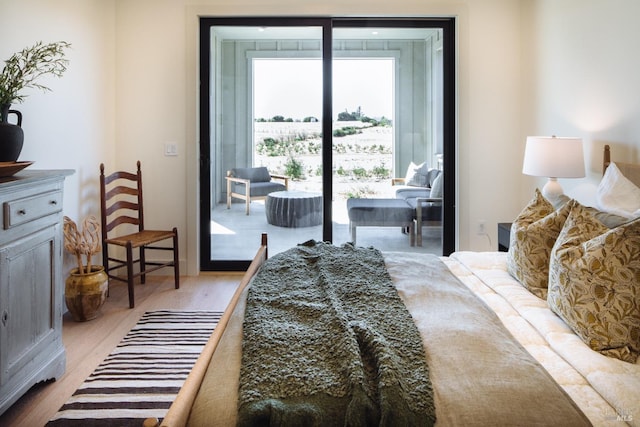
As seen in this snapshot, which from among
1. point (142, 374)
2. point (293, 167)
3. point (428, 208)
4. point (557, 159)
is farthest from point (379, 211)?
point (142, 374)

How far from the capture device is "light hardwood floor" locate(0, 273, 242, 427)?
2.28 meters

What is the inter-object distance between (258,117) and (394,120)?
125 centimetres

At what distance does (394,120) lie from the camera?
4.56 meters

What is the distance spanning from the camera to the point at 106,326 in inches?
130

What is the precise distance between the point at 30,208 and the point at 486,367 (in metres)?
2.02

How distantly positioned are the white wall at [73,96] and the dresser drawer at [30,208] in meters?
0.75

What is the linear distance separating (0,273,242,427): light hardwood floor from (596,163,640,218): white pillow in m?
2.53

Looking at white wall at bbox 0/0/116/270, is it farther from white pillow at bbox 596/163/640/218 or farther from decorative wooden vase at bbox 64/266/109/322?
white pillow at bbox 596/163/640/218

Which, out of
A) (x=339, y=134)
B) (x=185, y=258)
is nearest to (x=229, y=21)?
(x=339, y=134)

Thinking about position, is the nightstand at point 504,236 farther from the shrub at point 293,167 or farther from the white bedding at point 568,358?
the shrub at point 293,167

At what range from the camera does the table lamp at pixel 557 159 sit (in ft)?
10.2

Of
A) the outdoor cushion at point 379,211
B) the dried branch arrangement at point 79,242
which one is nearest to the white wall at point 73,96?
the dried branch arrangement at point 79,242

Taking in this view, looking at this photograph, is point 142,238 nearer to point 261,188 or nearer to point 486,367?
point 261,188

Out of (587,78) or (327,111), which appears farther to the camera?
(327,111)
